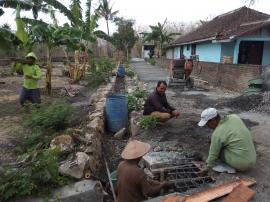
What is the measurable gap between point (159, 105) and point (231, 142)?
276 centimetres

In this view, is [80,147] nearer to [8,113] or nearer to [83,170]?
[83,170]

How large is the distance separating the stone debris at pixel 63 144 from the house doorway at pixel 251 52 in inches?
621

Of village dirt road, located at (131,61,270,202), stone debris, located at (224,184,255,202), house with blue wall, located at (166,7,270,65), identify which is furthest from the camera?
house with blue wall, located at (166,7,270,65)

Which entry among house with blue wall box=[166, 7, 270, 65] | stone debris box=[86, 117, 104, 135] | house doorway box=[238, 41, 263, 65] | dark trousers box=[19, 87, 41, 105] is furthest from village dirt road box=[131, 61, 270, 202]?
house doorway box=[238, 41, 263, 65]

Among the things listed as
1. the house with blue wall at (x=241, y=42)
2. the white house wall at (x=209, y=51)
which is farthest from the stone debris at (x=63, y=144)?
the white house wall at (x=209, y=51)

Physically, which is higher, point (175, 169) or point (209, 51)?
point (209, 51)

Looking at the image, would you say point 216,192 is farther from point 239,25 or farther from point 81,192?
point 239,25

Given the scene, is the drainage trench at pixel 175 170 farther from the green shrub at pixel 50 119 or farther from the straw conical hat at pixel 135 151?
the green shrub at pixel 50 119

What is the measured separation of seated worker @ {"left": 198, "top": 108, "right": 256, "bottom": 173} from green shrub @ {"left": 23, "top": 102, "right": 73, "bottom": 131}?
336 cm

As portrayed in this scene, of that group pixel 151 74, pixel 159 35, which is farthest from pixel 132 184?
pixel 159 35

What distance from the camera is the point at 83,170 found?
470 cm

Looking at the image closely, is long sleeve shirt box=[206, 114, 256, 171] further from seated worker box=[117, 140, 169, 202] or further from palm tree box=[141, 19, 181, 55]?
palm tree box=[141, 19, 181, 55]

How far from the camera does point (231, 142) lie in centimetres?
450

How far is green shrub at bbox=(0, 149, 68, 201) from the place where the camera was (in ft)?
12.8
